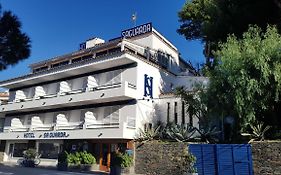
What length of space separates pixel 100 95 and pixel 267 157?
1502cm

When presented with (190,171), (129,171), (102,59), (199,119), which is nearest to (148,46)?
(102,59)

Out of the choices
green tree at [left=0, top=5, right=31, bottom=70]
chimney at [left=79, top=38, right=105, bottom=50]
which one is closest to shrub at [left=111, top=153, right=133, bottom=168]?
green tree at [left=0, top=5, right=31, bottom=70]

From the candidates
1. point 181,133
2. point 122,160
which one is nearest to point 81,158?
point 122,160

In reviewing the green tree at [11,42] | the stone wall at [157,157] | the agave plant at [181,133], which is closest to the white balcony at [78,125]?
the stone wall at [157,157]

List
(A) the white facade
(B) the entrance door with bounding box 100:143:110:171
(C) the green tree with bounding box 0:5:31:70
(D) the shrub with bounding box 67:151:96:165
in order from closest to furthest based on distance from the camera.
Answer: (C) the green tree with bounding box 0:5:31:70
(D) the shrub with bounding box 67:151:96:165
(A) the white facade
(B) the entrance door with bounding box 100:143:110:171

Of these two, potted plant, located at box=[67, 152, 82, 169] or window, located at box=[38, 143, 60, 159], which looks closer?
potted plant, located at box=[67, 152, 82, 169]

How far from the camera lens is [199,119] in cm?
2444

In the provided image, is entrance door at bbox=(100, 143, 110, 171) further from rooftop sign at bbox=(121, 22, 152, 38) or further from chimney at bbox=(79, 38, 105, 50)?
chimney at bbox=(79, 38, 105, 50)

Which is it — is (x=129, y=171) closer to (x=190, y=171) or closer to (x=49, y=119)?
(x=190, y=171)

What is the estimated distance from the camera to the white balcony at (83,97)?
2699 centimetres

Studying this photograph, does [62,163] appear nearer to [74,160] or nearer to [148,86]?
[74,160]

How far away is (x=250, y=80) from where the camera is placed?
19.1 m

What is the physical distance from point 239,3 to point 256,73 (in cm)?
616

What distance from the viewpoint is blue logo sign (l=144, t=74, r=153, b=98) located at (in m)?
28.7
